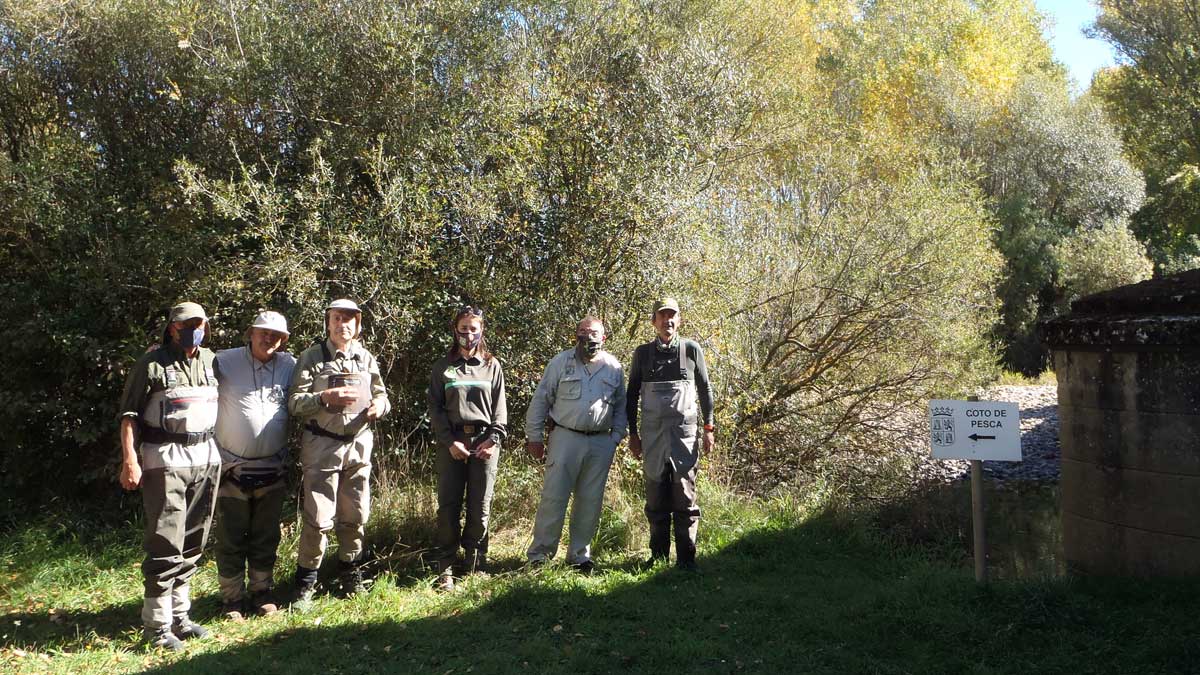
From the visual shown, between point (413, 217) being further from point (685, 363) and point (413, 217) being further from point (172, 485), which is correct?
point (172, 485)

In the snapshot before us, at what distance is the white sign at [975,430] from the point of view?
532 centimetres

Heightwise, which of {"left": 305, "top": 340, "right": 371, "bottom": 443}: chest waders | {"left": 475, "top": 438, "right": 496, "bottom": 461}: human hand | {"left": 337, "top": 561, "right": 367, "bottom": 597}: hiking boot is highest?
{"left": 305, "top": 340, "right": 371, "bottom": 443}: chest waders

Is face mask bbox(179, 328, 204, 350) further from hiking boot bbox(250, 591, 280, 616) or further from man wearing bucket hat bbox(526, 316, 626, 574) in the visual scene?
man wearing bucket hat bbox(526, 316, 626, 574)

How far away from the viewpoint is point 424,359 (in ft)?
25.8

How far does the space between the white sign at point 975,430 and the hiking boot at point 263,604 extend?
416 cm

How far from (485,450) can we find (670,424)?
52.0 inches

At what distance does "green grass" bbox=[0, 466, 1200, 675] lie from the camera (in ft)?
14.9

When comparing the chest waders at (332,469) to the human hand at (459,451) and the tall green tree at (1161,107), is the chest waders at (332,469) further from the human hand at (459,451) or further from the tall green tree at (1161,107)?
the tall green tree at (1161,107)

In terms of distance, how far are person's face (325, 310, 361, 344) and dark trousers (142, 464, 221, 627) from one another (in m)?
1.10

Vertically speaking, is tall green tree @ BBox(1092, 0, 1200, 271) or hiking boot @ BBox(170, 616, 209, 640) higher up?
tall green tree @ BBox(1092, 0, 1200, 271)

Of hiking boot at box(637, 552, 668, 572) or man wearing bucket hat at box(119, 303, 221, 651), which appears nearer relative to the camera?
man wearing bucket hat at box(119, 303, 221, 651)

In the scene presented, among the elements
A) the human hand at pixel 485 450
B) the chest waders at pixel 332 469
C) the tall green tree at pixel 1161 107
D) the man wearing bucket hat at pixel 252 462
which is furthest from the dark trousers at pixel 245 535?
the tall green tree at pixel 1161 107

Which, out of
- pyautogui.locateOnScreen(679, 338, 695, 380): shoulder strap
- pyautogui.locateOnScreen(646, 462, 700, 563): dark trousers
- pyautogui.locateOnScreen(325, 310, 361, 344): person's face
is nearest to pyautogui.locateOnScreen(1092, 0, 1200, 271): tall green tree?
pyautogui.locateOnScreen(679, 338, 695, 380): shoulder strap

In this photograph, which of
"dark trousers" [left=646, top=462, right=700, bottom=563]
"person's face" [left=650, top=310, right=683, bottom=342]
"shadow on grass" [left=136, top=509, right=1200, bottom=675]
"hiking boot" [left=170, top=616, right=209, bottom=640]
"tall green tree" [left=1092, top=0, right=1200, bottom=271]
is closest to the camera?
"shadow on grass" [left=136, top=509, right=1200, bottom=675]
